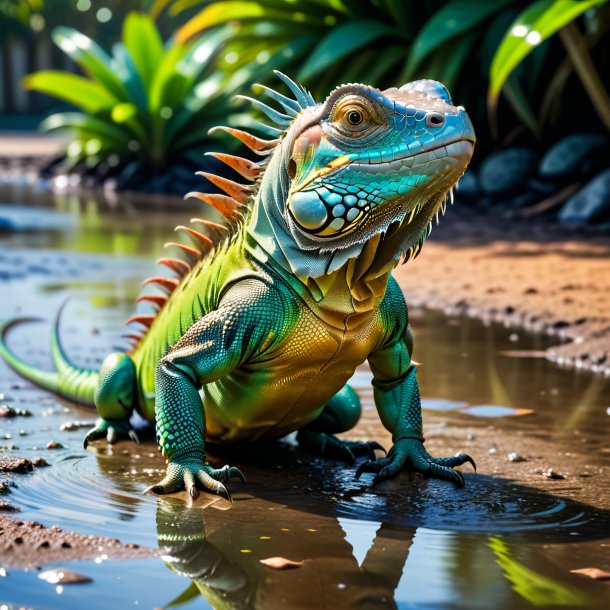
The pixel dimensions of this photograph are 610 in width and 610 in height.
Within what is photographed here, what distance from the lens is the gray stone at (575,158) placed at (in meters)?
13.5

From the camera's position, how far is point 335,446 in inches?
197

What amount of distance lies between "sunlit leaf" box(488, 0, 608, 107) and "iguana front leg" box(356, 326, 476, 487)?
6.52m

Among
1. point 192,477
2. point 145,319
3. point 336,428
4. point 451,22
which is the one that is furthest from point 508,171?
point 192,477

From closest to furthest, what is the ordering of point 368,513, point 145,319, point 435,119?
1. point 435,119
2. point 368,513
3. point 145,319

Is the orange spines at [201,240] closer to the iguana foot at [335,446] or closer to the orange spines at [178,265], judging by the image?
the orange spines at [178,265]

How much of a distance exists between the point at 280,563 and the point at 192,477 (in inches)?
29.5

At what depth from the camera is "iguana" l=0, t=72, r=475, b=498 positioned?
3.96 m

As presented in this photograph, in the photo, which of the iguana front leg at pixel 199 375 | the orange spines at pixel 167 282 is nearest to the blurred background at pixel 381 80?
the orange spines at pixel 167 282

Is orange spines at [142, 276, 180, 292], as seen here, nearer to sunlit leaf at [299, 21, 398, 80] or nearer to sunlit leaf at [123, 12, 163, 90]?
sunlit leaf at [299, 21, 398, 80]

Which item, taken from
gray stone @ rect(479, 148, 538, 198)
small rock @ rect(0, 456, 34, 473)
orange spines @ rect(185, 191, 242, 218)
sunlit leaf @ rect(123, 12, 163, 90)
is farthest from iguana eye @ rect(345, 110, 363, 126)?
sunlit leaf @ rect(123, 12, 163, 90)

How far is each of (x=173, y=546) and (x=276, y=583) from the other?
0.46 meters

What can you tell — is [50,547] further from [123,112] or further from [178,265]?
[123,112]

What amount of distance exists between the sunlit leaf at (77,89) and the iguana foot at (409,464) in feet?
49.0

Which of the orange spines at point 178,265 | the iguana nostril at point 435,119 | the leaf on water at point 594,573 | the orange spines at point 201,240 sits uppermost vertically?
the iguana nostril at point 435,119
